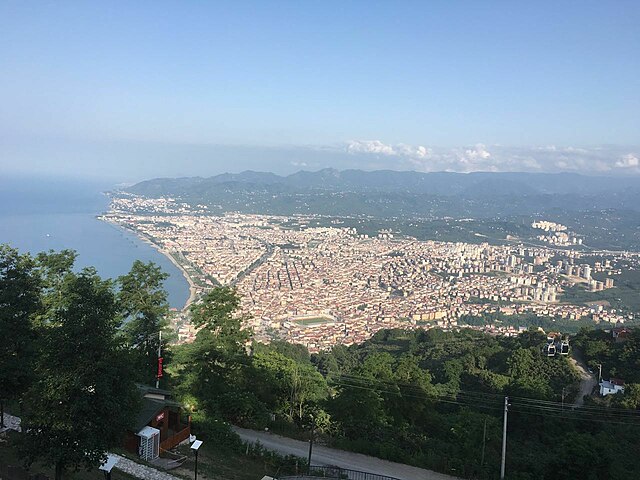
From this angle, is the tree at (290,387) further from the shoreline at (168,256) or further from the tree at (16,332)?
the shoreline at (168,256)

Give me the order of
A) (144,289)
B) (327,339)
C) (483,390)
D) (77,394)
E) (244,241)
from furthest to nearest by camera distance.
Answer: (244,241), (327,339), (483,390), (144,289), (77,394)

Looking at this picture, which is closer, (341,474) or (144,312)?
(341,474)

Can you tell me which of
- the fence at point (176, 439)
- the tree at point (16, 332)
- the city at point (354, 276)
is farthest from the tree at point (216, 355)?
the city at point (354, 276)

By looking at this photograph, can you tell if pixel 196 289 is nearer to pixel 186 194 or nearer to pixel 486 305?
pixel 486 305

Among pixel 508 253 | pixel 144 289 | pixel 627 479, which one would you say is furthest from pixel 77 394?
pixel 508 253

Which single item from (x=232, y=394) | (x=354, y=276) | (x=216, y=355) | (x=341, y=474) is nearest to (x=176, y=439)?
(x=232, y=394)

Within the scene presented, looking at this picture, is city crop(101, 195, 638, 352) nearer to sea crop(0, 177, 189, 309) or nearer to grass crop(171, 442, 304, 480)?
sea crop(0, 177, 189, 309)

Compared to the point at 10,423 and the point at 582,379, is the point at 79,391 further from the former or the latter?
the point at 582,379
